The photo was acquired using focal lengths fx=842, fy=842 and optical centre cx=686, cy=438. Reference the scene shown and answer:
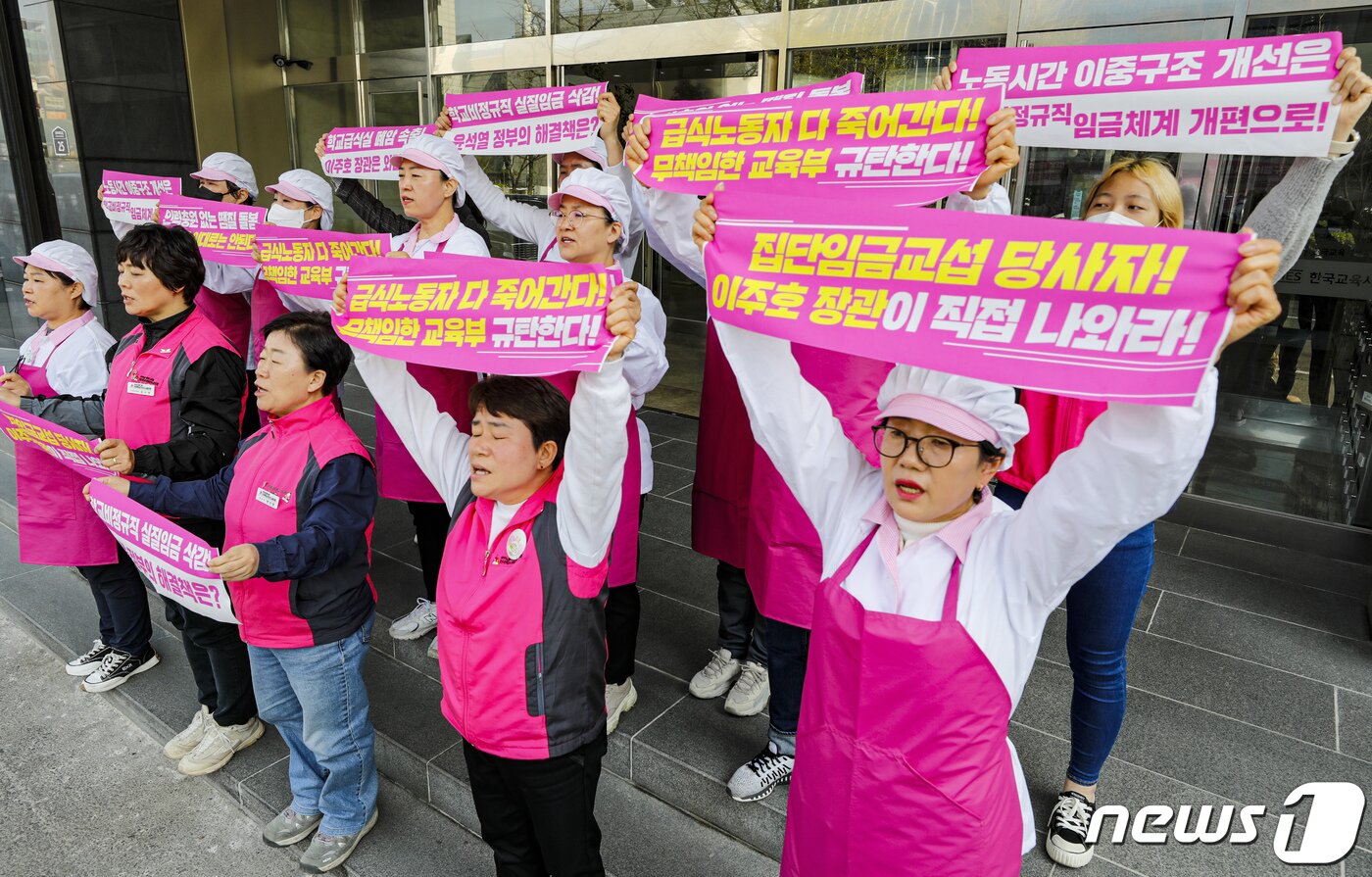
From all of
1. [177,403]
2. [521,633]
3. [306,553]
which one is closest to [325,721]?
[306,553]

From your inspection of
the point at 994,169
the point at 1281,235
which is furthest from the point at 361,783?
the point at 1281,235

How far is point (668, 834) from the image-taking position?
2.81 m

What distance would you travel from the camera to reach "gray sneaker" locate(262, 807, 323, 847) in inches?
114

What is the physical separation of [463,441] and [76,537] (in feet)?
7.38

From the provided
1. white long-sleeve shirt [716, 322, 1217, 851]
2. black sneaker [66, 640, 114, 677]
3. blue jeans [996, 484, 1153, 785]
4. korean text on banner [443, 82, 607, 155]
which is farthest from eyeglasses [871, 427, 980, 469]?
black sneaker [66, 640, 114, 677]

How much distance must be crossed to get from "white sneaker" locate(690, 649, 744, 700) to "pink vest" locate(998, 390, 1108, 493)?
4.54 feet

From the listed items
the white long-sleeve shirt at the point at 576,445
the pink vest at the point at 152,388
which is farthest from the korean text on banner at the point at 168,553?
the white long-sleeve shirt at the point at 576,445

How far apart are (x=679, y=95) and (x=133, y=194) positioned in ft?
13.0

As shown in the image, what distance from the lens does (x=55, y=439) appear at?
9.77 ft

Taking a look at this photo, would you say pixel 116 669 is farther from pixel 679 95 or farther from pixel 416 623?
pixel 679 95

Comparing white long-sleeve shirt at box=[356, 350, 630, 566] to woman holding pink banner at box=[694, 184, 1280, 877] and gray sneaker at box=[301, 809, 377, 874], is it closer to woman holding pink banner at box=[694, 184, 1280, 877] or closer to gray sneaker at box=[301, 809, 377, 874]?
woman holding pink banner at box=[694, 184, 1280, 877]

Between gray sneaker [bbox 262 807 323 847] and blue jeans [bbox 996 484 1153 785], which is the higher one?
blue jeans [bbox 996 484 1153 785]

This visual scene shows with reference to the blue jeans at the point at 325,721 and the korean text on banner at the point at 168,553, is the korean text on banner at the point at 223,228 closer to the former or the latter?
the korean text on banner at the point at 168,553

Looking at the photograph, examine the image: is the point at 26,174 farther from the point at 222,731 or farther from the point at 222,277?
the point at 222,731
